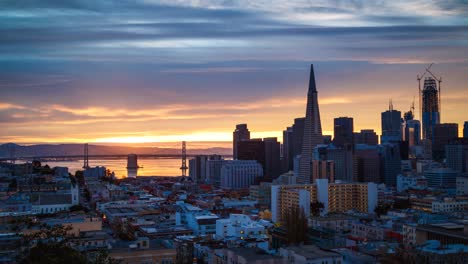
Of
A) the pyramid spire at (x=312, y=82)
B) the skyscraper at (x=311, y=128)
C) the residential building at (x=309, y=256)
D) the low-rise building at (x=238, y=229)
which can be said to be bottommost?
the low-rise building at (x=238, y=229)

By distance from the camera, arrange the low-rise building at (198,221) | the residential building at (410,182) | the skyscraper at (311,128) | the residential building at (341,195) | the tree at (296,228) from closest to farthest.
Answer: the tree at (296,228) → the low-rise building at (198,221) → the residential building at (341,195) → the residential building at (410,182) → the skyscraper at (311,128)

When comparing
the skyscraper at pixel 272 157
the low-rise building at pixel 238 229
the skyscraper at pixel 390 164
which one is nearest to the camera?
the low-rise building at pixel 238 229

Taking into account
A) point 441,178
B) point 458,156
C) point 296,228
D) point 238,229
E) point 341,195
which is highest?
point 458,156

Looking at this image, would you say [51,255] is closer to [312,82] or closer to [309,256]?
[309,256]

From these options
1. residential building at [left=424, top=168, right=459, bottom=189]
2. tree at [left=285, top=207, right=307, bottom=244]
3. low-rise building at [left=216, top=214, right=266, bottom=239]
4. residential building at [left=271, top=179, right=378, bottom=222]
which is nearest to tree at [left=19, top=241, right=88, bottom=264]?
tree at [left=285, top=207, right=307, bottom=244]

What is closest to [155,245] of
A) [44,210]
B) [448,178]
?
[44,210]

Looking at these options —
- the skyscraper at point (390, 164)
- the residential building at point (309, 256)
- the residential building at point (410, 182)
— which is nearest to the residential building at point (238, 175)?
the skyscraper at point (390, 164)

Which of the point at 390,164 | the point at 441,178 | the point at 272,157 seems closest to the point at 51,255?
the point at 441,178

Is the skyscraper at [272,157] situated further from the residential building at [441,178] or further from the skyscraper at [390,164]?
the residential building at [441,178]
